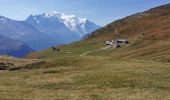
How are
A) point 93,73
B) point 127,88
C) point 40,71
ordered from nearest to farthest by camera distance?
point 127,88, point 93,73, point 40,71

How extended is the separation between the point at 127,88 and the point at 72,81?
9906 mm

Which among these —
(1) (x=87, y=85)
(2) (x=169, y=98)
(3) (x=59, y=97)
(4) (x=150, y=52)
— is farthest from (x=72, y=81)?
(4) (x=150, y=52)

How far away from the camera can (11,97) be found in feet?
149

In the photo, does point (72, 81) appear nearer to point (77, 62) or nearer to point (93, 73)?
A: point (93, 73)

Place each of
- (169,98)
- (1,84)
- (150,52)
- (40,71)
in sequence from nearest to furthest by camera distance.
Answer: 1. (169,98)
2. (1,84)
3. (40,71)
4. (150,52)

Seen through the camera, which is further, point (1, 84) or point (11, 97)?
point (1, 84)

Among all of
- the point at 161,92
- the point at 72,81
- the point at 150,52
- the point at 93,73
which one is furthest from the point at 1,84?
the point at 150,52

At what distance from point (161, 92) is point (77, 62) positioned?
3558 centimetres

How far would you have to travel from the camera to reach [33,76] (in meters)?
68.1

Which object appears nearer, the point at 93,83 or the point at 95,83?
the point at 95,83

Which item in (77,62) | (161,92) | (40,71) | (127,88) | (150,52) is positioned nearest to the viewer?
(161,92)

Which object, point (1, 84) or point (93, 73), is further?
point (93, 73)

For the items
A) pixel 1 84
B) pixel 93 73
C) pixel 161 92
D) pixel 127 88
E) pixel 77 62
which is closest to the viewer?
pixel 161 92

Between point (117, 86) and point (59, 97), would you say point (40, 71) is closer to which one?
point (117, 86)
